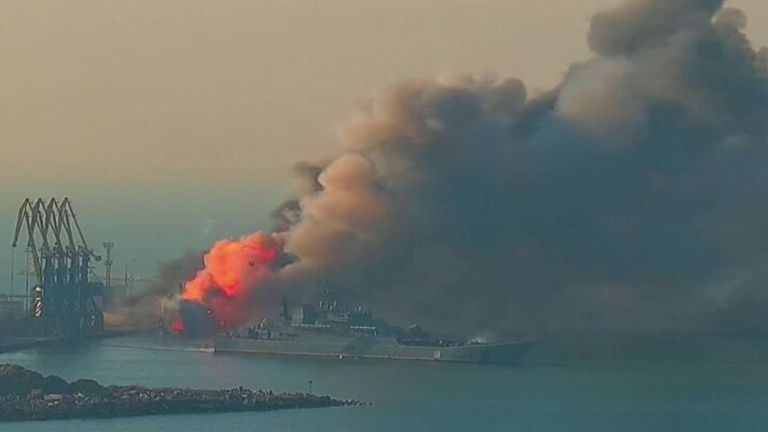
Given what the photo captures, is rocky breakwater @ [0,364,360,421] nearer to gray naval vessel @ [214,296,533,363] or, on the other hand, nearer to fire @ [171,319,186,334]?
gray naval vessel @ [214,296,533,363]

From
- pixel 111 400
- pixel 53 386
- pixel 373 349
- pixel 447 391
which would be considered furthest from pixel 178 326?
pixel 111 400

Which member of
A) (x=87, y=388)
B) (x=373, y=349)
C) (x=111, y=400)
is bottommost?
(x=111, y=400)

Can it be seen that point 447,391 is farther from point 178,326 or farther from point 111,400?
point 178,326

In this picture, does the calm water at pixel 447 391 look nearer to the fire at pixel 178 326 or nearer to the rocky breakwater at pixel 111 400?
the rocky breakwater at pixel 111 400

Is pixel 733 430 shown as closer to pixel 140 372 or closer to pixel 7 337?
pixel 140 372

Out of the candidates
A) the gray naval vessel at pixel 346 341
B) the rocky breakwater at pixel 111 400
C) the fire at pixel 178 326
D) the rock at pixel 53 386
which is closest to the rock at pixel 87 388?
the rocky breakwater at pixel 111 400

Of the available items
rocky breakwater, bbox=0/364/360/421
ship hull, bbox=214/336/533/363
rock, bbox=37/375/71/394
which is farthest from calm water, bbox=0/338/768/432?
rock, bbox=37/375/71/394
